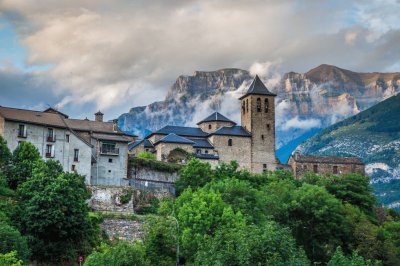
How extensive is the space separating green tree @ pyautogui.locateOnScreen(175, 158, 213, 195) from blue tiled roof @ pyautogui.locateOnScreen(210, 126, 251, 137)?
877 inches

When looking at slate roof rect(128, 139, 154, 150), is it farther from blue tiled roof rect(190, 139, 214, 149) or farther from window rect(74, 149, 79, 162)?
window rect(74, 149, 79, 162)

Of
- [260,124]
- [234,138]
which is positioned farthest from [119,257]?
[260,124]

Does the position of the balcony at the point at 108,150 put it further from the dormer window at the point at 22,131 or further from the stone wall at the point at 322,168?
the stone wall at the point at 322,168

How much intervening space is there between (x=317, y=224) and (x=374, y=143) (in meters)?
114

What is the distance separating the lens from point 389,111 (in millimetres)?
182250

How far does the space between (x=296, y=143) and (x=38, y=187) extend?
140m

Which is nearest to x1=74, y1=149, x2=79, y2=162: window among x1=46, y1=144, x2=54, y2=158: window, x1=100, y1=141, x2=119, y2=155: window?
x1=46, y1=144, x2=54, y2=158: window

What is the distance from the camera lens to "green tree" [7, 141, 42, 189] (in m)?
60.7

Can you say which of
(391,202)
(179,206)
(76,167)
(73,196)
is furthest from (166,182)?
(391,202)

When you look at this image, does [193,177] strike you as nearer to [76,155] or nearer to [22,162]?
[76,155]

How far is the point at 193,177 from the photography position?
74562 mm

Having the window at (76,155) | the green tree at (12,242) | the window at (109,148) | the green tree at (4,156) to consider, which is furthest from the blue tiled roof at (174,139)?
the green tree at (12,242)

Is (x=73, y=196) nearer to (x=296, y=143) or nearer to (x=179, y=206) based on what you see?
(x=179, y=206)

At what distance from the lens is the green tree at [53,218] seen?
50344mm
